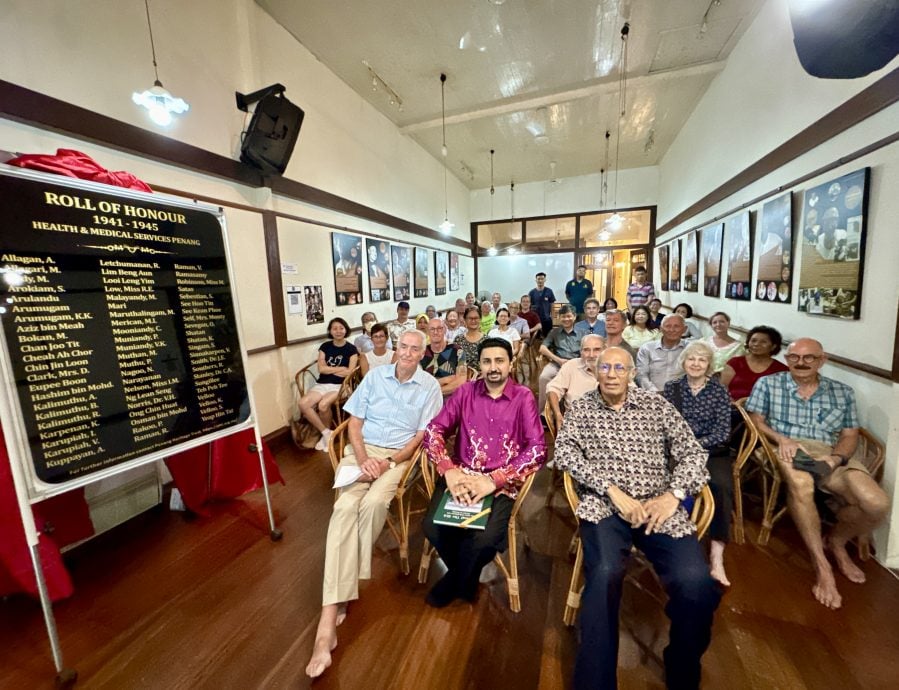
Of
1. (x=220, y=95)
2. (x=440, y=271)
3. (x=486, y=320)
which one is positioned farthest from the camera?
(x=440, y=271)

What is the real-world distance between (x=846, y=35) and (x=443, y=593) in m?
2.88

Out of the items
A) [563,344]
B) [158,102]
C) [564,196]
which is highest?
[564,196]

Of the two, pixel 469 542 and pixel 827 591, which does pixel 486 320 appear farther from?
pixel 827 591

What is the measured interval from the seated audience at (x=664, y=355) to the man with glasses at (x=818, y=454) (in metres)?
0.72

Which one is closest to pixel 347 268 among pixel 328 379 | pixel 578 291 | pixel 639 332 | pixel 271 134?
pixel 328 379

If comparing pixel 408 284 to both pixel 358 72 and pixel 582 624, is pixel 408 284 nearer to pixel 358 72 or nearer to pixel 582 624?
pixel 358 72

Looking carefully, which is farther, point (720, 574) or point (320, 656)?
point (720, 574)

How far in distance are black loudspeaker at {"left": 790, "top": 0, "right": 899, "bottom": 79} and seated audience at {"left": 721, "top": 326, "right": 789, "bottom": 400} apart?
5.24ft

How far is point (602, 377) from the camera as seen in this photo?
1.57 m

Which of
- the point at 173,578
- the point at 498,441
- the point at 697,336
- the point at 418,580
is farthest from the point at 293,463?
the point at 697,336

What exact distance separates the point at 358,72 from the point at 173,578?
16.9 feet

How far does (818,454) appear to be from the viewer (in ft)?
6.39

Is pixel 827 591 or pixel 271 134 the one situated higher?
pixel 271 134

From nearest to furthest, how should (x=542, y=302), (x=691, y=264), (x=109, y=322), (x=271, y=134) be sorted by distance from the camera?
(x=109, y=322) < (x=271, y=134) < (x=691, y=264) < (x=542, y=302)
